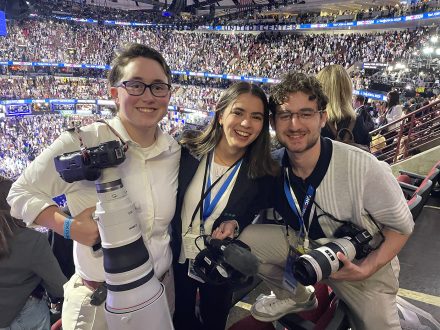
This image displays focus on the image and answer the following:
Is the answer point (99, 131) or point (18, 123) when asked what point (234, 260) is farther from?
point (18, 123)

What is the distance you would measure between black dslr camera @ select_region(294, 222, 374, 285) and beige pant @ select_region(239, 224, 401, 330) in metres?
0.18

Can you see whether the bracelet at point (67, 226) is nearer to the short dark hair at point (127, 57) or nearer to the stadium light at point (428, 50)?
the short dark hair at point (127, 57)

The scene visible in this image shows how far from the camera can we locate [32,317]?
6.11 ft

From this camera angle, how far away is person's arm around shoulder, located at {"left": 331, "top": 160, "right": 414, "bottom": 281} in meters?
1.52

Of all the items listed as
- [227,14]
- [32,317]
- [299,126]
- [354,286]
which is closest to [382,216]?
[354,286]

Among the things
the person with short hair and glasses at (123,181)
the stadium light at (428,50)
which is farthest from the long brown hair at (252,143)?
the stadium light at (428,50)

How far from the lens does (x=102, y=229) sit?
1089 millimetres

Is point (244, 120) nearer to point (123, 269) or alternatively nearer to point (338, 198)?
point (338, 198)

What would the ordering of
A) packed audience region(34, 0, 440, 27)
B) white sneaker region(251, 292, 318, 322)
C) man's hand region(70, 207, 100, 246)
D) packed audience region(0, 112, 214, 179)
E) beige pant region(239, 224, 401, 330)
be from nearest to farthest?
man's hand region(70, 207, 100, 246) < beige pant region(239, 224, 401, 330) < white sneaker region(251, 292, 318, 322) < packed audience region(0, 112, 214, 179) < packed audience region(34, 0, 440, 27)

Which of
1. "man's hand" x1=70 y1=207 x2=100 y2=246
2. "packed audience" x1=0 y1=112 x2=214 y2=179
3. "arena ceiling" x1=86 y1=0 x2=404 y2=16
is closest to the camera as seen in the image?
"man's hand" x1=70 y1=207 x2=100 y2=246

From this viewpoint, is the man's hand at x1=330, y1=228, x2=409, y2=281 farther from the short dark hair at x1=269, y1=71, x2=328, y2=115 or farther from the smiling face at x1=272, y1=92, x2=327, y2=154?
the short dark hair at x1=269, y1=71, x2=328, y2=115

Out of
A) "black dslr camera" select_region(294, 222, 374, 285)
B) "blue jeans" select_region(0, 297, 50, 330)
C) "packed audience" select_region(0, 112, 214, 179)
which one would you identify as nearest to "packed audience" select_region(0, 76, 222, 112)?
"packed audience" select_region(0, 112, 214, 179)

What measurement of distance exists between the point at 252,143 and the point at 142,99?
59 cm

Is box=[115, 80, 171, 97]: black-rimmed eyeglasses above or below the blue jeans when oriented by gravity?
above
